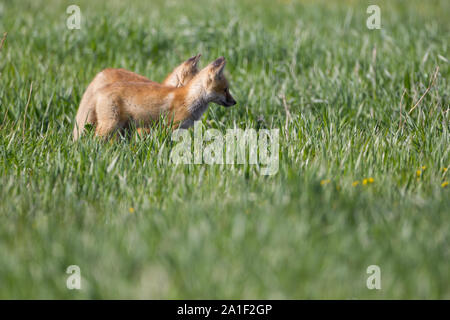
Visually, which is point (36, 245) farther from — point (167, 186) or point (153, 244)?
point (167, 186)

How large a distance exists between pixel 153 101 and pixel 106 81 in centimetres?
63

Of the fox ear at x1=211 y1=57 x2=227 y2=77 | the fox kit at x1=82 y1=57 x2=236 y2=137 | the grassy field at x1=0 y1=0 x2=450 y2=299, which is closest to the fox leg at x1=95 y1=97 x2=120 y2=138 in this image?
the fox kit at x1=82 y1=57 x2=236 y2=137

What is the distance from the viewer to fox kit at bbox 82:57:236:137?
452 centimetres

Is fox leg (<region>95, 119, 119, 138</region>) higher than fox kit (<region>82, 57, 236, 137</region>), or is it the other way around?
fox kit (<region>82, 57, 236, 137</region>)

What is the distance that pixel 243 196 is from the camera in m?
3.28

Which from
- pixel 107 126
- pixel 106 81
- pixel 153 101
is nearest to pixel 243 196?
pixel 153 101

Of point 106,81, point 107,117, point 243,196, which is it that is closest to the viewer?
point 243,196

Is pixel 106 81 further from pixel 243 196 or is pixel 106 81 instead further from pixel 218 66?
pixel 243 196

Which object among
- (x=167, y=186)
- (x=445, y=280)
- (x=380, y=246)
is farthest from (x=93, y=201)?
(x=445, y=280)

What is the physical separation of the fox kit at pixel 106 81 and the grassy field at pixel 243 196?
0.32m

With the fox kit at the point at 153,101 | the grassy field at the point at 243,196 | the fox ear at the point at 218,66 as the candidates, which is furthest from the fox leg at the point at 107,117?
the fox ear at the point at 218,66

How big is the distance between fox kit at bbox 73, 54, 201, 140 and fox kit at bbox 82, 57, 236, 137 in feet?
0.29

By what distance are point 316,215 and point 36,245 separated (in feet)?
5.25

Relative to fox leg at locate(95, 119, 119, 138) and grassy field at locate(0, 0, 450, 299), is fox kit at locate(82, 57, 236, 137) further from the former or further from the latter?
grassy field at locate(0, 0, 450, 299)
